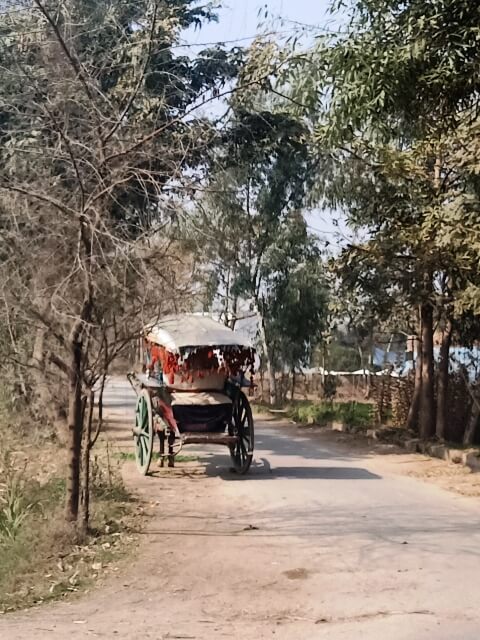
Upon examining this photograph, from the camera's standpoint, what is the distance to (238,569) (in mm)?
7965

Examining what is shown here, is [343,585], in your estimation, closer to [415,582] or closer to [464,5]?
[415,582]

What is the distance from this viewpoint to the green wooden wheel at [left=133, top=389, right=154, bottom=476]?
1401 centimetres

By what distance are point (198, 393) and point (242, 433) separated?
98 centimetres

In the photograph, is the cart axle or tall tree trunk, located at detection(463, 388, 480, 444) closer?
the cart axle

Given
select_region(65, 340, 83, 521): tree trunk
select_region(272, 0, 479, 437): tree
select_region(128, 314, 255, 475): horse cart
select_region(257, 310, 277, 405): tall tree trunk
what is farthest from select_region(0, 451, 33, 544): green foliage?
select_region(257, 310, 277, 405): tall tree trunk

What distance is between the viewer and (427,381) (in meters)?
18.8

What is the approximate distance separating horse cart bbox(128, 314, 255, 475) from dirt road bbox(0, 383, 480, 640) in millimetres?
920

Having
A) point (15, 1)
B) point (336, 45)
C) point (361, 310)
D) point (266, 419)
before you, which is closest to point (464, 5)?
point (336, 45)

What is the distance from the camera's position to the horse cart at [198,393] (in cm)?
1384

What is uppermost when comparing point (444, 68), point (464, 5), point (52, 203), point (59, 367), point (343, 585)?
point (464, 5)

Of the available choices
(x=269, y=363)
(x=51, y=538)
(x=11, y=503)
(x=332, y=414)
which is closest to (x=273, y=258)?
(x=269, y=363)

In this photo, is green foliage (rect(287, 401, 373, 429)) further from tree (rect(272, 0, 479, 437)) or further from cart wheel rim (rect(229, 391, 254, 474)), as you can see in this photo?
cart wheel rim (rect(229, 391, 254, 474))

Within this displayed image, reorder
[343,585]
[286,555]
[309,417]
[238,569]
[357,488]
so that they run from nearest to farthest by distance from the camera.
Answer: [343,585]
[238,569]
[286,555]
[357,488]
[309,417]

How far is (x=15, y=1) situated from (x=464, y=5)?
14.5ft
